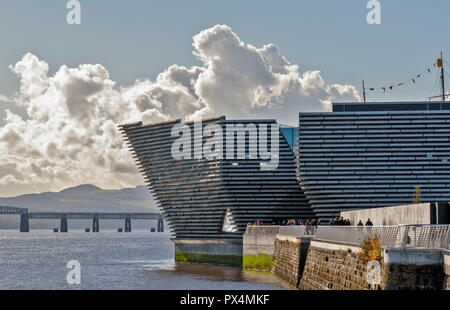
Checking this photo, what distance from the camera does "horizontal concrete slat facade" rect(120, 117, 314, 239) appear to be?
316ft

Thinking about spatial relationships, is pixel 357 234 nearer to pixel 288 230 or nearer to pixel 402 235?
pixel 402 235

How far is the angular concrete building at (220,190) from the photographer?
315 feet

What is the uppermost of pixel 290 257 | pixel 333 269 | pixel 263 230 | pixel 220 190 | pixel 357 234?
pixel 220 190

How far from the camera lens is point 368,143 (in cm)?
9238

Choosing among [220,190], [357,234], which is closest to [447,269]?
[357,234]

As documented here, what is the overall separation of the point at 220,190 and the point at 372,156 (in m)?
18.3

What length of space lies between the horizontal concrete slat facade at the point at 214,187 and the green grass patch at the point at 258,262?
16.3 m

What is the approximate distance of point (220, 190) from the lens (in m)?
97.6

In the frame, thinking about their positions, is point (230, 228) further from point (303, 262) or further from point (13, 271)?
point (303, 262)

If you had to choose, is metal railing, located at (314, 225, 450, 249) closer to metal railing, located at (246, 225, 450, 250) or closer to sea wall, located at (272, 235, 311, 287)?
metal railing, located at (246, 225, 450, 250)

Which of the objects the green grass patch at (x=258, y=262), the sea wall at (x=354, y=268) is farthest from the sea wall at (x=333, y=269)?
the green grass patch at (x=258, y=262)

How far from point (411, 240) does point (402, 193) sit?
60.2 meters

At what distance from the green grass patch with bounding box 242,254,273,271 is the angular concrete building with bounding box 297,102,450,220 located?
14.9 m
